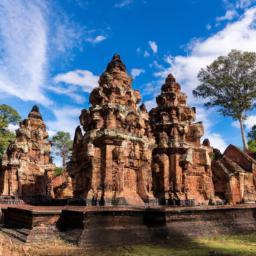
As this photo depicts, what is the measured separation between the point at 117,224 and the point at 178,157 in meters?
6.66

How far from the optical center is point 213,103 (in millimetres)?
26031

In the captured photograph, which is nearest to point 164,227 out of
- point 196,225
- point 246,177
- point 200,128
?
point 196,225

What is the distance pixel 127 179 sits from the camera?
1205cm

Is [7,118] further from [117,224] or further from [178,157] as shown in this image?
[117,224]

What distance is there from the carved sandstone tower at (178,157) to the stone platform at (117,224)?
343 cm

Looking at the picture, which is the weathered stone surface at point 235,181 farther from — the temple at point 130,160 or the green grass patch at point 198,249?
the green grass patch at point 198,249

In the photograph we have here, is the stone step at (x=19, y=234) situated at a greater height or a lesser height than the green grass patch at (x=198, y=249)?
greater

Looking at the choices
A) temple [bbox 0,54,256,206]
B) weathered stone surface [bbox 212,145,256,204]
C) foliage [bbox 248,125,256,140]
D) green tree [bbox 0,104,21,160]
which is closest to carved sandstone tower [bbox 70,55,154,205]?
temple [bbox 0,54,256,206]

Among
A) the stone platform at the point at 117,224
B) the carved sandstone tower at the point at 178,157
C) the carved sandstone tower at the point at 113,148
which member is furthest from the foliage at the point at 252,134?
the stone platform at the point at 117,224

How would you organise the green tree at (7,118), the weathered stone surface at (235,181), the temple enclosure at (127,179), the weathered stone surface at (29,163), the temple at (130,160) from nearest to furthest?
the temple enclosure at (127,179) < the temple at (130,160) < the weathered stone surface at (235,181) < the weathered stone surface at (29,163) < the green tree at (7,118)

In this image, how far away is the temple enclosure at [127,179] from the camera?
27.8 feet

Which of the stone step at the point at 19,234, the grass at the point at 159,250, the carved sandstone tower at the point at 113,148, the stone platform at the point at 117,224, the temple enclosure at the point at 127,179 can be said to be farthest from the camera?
the carved sandstone tower at the point at 113,148

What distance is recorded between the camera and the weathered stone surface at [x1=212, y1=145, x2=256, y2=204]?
17117mm

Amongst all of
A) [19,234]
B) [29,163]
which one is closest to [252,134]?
[29,163]
